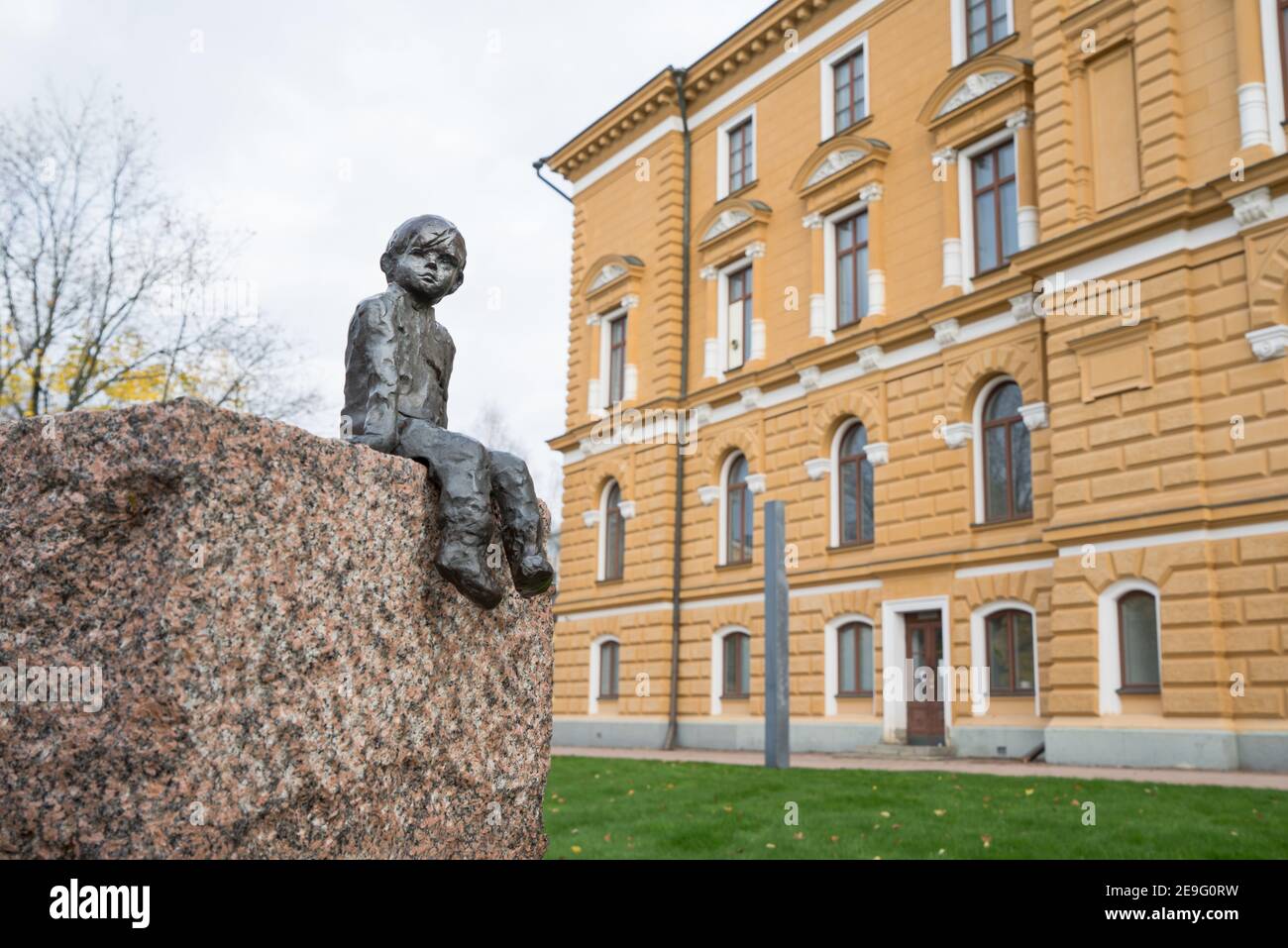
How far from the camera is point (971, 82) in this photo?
1859 centimetres

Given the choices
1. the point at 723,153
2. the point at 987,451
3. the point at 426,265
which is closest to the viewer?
the point at 426,265

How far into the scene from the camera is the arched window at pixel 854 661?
19.4 metres

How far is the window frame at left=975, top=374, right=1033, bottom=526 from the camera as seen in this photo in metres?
17.2

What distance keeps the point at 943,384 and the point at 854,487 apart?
2723 millimetres

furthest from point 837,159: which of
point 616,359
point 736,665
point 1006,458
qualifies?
point 736,665

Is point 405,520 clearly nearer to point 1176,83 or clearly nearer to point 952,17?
point 1176,83

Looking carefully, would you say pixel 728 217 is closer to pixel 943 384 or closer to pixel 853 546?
pixel 943 384

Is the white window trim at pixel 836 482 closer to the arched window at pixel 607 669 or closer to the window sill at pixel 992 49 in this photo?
the window sill at pixel 992 49

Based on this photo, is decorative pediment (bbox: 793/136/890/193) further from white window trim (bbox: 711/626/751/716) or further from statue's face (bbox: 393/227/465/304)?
statue's face (bbox: 393/227/465/304)

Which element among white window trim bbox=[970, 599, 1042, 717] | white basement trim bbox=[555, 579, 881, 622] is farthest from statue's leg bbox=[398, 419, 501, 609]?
white basement trim bbox=[555, 579, 881, 622]

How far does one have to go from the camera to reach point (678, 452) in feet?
79.8

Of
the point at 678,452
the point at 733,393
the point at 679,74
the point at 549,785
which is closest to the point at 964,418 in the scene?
the point at 733,393

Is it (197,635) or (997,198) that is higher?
(997,198)
